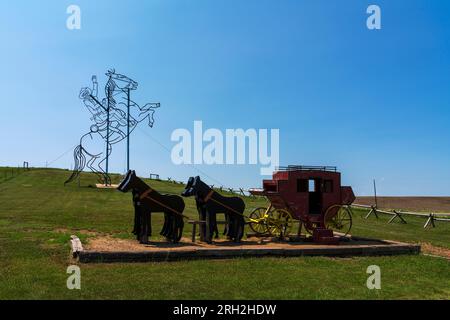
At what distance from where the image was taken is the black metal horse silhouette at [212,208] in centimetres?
1428

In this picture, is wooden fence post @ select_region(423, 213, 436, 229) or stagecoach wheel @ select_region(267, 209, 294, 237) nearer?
stagecoach wheel @ select_region(267, 209, 294, 237)

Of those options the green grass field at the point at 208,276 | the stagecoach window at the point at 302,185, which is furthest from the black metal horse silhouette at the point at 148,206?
the stagecoach window at the point at 302,185

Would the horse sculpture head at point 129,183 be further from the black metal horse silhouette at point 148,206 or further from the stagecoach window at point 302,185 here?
the stagecoach window at point 302,185

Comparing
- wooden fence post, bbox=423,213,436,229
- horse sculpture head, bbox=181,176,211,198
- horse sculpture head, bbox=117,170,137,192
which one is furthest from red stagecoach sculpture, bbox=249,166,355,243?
wooden fence post, bbox=423,213,436,229

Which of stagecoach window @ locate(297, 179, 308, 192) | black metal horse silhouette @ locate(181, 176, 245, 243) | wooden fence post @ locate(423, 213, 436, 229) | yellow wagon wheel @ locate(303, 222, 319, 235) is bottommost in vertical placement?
wooden fence post @ locate(423, 213, 436, 229)

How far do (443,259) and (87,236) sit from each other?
39.1 feet

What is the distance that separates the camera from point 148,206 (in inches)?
546

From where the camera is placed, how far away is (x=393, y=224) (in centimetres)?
2662

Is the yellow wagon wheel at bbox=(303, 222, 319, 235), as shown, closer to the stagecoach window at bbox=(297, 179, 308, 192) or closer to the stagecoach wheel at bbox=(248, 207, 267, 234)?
the stagecoach window at bbox=(297, 179, 308, 192)

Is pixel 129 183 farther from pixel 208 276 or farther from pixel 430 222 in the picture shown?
pixel 430 222

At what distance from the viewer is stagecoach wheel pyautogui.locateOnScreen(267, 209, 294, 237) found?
1552 centimetres

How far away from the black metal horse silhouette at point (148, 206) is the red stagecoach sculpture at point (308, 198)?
3255mm
